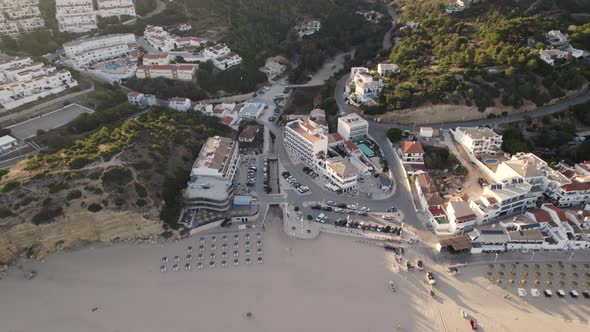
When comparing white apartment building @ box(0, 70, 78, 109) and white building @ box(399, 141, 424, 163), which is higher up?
white apartment building @ box(0, 70, 78, 109)

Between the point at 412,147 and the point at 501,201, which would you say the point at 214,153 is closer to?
the point at 412,147

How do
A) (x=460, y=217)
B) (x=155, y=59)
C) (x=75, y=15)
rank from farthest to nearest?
(x=75, y=15)
(x=155, y=59)
(x=460, y=217)

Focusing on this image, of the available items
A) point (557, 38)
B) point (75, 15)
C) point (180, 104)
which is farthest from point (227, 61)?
point (557, 38)

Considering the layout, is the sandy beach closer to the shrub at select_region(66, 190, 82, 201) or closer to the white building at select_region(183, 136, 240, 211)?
the white building at select_region(183, 136, 240, 211)

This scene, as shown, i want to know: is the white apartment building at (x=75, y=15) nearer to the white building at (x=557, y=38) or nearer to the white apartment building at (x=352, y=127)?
the white apartment building at (x=352, y=127)

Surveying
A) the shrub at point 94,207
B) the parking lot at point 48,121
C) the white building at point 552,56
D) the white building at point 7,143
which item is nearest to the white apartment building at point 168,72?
the parking lot at point 48,121

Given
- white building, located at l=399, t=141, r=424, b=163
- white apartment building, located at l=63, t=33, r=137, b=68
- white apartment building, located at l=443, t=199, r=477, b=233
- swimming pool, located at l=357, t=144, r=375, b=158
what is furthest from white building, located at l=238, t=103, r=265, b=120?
white apartment building, located at l=443, t=199, r=477, b=233
